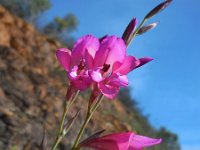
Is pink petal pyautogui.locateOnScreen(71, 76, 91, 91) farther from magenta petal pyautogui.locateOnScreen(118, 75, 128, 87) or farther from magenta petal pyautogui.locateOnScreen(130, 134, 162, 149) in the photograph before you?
magenta petal pyautogui.locateOnScreen(130, 134, 162, 149)

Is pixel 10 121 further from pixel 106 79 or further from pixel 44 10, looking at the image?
pixel 44 10

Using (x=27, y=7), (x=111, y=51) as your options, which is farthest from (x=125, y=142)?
(x=27, y=7)

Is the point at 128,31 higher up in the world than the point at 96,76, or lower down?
higher up

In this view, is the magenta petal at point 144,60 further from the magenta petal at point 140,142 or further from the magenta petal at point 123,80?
the magenta petal at point 140,142

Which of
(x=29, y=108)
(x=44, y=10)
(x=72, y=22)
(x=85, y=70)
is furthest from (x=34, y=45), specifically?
(x=85, y=70)

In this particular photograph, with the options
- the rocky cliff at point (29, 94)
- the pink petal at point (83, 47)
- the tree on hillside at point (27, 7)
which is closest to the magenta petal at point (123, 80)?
the pink petal at point (83, 47)

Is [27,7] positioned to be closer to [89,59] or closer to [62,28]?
[62,28]
